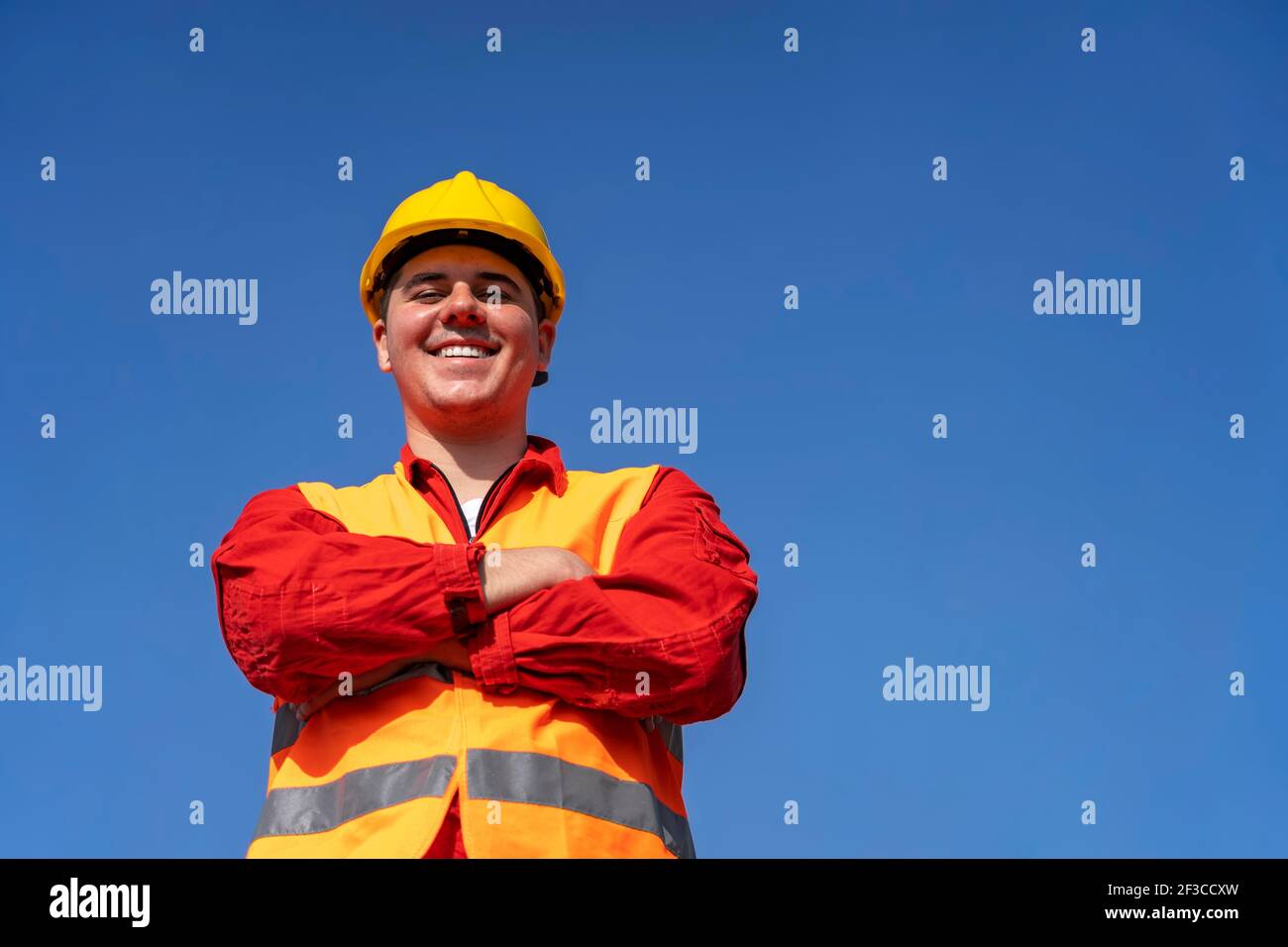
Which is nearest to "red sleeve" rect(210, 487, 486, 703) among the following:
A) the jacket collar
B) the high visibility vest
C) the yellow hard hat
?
the high visibility vest

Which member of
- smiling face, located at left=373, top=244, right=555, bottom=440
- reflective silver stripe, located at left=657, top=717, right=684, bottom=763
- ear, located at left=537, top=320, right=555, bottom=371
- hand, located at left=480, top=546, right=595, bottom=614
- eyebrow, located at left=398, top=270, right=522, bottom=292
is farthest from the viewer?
ear, located at left=537, top=320, right=555, bottom=371

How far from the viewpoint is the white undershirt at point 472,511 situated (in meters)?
4.87

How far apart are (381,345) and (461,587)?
1.51 m

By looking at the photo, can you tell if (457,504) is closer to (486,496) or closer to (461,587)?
(486,496)

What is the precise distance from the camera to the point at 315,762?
4430 mm

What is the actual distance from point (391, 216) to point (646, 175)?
3.31 m

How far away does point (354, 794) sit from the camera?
424 centimetres

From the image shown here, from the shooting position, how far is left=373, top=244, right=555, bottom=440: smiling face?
5043 mm

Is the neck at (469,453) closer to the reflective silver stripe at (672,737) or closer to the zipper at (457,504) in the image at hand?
the zipper at (457,504)

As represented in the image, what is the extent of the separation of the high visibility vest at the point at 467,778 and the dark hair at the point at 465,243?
3.50 ft

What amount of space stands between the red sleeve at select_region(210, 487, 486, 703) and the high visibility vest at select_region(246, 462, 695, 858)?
0.16m

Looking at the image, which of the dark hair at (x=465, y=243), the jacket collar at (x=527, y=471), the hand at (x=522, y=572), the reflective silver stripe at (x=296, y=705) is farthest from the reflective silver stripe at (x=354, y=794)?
the dark hair at (x=465, y=243)

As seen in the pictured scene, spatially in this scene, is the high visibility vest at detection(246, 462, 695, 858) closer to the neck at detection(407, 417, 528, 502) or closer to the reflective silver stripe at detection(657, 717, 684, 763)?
the reflective silver stripe at detection(657, 717, 684, 763)
